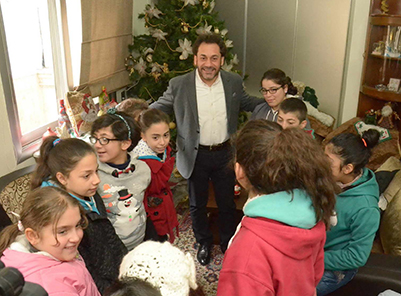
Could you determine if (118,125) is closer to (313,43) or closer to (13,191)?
(13,191)

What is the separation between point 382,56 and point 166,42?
7.44 ft

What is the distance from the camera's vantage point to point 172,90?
258 centimetres

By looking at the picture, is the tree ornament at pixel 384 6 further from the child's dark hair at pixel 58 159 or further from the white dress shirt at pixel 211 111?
the child's dark hair at pixel 58 159

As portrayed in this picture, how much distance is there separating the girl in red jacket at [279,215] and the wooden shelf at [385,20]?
3.12m

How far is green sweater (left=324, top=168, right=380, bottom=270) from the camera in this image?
1.58 metres

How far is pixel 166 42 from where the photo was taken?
3.70 metres

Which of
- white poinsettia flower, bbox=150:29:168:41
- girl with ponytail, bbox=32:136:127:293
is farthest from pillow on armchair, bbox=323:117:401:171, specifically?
girl with ponytail, bbox=32:136:127:293

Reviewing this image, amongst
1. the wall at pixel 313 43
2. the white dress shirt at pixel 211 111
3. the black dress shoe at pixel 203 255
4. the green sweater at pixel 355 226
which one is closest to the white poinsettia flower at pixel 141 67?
the white dress shirt at pixel 211 111

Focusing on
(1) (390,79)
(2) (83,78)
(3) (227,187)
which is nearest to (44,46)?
Result: (2) (83,78)

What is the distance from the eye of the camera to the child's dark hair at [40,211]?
1.21m

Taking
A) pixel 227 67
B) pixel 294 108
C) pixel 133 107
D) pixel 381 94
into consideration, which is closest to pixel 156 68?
pixel 227 67

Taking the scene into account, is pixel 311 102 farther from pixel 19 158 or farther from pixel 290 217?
pixel 290 217

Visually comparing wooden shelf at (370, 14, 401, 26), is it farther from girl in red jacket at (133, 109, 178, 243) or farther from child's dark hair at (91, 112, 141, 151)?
child's dark hair at (91, 112, 141, 151)

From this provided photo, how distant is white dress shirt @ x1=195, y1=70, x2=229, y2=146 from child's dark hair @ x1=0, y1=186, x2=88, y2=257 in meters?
1.42
